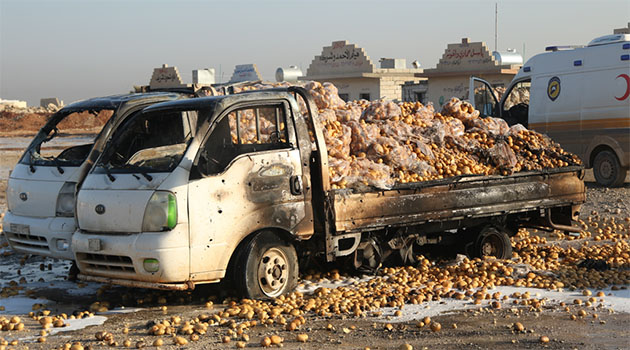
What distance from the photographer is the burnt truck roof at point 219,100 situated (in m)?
7.79

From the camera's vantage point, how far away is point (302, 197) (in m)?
7.96

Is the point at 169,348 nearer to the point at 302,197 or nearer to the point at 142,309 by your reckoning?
the point at 142,309

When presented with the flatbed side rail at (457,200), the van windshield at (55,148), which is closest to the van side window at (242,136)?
the flatbed side rail at (457,200)

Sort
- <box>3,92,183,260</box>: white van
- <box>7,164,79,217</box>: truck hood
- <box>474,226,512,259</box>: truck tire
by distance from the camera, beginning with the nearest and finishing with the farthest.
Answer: <box>3,92,183,260</box>: white van < <box>7,164,79,217</box>: truck hood < <box>474,226,512,259</box>: truck tire

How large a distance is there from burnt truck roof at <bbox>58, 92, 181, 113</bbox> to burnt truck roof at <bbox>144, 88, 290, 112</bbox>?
1333 mm

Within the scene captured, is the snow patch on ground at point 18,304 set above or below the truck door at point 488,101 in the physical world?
below

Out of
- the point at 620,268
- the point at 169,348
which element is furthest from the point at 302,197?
the point at 620,268

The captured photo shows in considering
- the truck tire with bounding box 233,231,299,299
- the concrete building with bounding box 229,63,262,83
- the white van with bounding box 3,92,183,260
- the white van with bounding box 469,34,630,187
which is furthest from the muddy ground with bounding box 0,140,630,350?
the concrete building with bounding box 229,63,262,83

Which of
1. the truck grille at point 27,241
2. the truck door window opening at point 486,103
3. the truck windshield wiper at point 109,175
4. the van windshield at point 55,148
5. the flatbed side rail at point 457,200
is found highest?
the truck door window opening at point 486,103

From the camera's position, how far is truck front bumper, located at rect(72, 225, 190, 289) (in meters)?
7.16

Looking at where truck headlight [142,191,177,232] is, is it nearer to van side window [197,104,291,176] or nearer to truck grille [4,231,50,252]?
Result: van side window [197,104,291,176]

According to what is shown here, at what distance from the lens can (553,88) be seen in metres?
17.2

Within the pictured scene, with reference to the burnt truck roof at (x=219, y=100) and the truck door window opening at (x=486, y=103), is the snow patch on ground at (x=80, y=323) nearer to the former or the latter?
the burnt truck roof at (x=219, y=100)

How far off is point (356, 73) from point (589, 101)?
2579 centimetres
